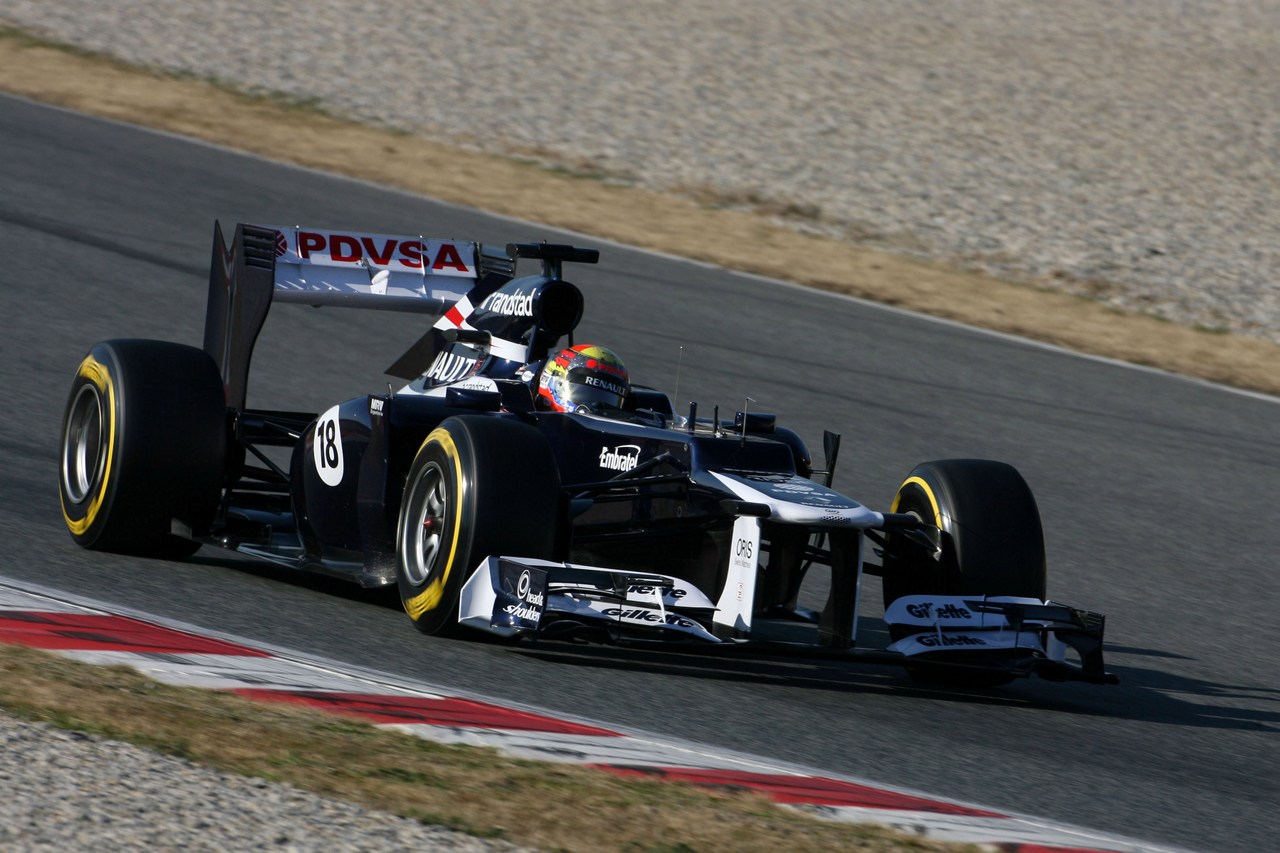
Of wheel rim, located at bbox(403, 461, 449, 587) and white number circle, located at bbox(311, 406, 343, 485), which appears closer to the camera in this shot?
wheel rim, located at bbox(403, 461, 449, 587)

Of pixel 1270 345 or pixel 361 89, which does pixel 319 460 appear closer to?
pixel 1270 345

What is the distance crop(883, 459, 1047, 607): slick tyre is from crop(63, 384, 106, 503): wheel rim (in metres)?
3.34

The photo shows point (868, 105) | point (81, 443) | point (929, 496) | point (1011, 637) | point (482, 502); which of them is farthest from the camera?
point (868, 105)

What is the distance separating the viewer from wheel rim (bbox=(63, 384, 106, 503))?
25.8ft

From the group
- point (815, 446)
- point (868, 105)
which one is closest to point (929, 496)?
point (815, 446)

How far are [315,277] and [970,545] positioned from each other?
3.30 m

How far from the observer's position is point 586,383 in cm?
725

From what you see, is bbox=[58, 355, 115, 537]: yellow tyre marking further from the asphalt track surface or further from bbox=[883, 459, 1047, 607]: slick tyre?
bbox=[883, 459, 1047, 607]: slick tyre

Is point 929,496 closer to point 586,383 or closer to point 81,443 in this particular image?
point 586,383

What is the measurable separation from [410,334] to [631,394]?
21.7 ft

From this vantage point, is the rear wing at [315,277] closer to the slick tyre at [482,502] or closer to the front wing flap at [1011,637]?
the slick tyre at [482,502]

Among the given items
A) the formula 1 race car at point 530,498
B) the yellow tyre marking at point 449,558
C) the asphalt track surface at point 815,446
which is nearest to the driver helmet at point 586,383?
the formula 1 race car at point 530,498

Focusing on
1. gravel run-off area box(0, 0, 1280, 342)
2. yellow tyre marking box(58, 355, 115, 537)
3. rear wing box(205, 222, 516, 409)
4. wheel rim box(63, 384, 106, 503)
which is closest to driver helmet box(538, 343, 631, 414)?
rear wing box(205, 222, 516, 409)

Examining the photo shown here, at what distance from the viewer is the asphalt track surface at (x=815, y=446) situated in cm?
604
